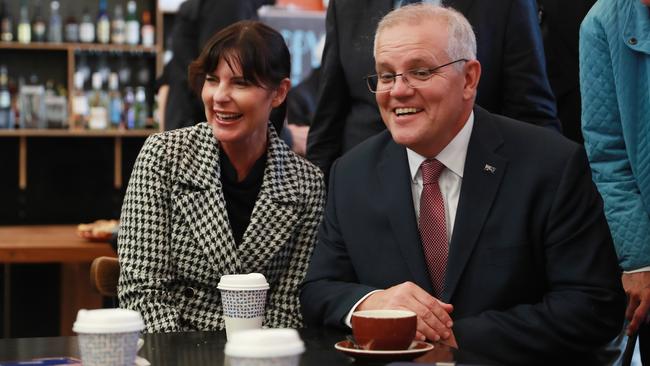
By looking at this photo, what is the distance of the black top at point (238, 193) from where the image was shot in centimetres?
268

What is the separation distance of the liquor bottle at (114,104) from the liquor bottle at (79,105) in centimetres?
19

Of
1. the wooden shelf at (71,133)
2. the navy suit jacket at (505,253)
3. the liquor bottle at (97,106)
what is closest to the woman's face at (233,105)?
the navy suit jacket at (505,253)

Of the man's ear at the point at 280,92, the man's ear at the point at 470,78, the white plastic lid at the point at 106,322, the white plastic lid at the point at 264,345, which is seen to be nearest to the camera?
the white plastic lid at the point at 264,345

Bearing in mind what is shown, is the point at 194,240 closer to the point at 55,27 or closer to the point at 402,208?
the point at 402,208

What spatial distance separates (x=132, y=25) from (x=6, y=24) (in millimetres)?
924

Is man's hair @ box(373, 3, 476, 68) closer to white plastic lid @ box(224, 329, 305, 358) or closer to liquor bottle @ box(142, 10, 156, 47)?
white plastic lid @ box(224, 329, 305, 358)

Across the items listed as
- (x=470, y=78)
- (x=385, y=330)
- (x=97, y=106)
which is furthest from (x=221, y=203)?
(x=97, y=106)

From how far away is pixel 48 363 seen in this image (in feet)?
5.41

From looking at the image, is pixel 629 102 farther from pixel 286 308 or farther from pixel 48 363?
pixel 48 363

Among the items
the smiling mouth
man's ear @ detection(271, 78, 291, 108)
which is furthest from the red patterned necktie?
man's ear @ detection(271, 78, 291, 108)

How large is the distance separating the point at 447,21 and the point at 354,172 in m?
0.40

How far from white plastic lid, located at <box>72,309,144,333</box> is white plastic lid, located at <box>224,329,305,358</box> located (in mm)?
228

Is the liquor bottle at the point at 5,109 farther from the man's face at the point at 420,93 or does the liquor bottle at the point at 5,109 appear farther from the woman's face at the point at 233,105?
the man's face at the point at 420,93

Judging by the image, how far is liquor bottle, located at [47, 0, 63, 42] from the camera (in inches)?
310
